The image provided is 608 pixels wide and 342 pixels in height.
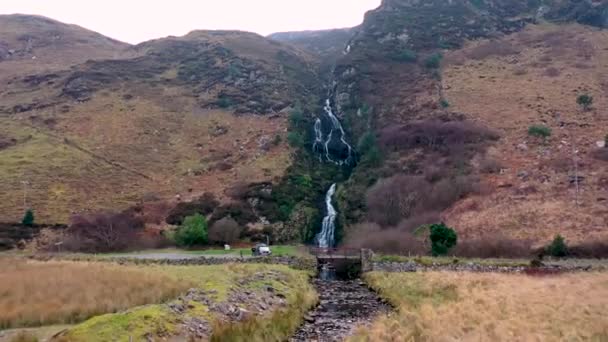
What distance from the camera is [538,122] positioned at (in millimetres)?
75625

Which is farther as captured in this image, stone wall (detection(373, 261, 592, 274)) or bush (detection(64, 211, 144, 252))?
bush (detection(64, 211, 144, 252))

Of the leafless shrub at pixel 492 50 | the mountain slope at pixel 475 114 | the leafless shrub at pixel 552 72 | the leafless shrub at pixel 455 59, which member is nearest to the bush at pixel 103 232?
the mountain slope at pixel 475 114

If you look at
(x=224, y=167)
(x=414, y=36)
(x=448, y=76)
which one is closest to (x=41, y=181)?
(x=224, y=167)

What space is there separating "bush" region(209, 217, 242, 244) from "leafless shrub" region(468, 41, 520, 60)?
68.3 m

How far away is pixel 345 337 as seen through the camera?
21.2m

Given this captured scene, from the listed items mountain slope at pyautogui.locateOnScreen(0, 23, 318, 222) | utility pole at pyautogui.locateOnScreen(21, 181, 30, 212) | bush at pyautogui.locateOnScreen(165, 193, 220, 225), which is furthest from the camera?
mountain slope at pyautogui.locateOnScreen(0, 23, 318, 222)

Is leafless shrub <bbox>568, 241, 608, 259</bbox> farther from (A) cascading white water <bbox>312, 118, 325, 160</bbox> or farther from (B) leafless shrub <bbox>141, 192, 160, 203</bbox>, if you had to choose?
(B) leafless shrub <bbox>141, 192, 160, 203</bbox>

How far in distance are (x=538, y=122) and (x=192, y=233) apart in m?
51.0

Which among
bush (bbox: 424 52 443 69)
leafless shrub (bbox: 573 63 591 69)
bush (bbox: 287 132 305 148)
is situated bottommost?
bush (bbox: 287 132 305 148)

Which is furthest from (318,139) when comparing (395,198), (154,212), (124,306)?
(124,306)

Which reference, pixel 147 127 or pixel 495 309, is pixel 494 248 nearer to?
pixel 495 309

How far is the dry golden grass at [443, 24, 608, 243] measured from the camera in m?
51.2

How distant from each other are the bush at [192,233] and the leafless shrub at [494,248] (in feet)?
83.0

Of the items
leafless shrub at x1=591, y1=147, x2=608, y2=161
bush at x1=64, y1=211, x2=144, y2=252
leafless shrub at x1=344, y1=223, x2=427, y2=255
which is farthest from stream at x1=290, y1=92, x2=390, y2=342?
leafless shrub at x1=591, y1=147, x2=608, y2=161
